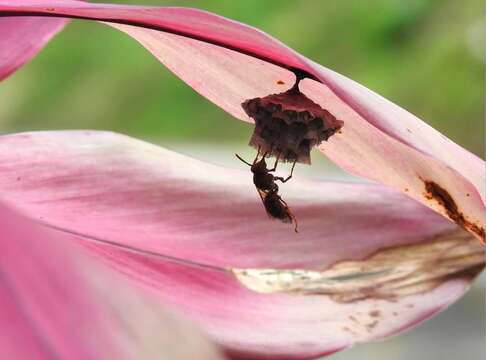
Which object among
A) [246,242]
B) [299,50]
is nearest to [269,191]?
[246,242]

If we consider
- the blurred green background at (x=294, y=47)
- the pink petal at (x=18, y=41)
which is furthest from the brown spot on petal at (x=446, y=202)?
the blurred green background at (x=294, y=47)

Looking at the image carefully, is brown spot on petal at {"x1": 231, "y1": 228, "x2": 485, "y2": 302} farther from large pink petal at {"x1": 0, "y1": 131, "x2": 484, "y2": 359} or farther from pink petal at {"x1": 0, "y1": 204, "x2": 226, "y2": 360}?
pink petal at {"x1": 0, "y1": 204, "x2": 226, "y2": 360}

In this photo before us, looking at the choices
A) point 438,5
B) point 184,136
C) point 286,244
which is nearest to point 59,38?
point 184,136

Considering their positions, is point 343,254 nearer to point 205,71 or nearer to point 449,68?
point 205,71

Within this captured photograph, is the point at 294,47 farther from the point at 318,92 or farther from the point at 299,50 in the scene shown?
the point at 318,92

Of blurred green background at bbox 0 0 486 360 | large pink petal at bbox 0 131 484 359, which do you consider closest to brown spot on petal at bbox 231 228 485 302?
large pink petal at bbox 0 131 484 359
